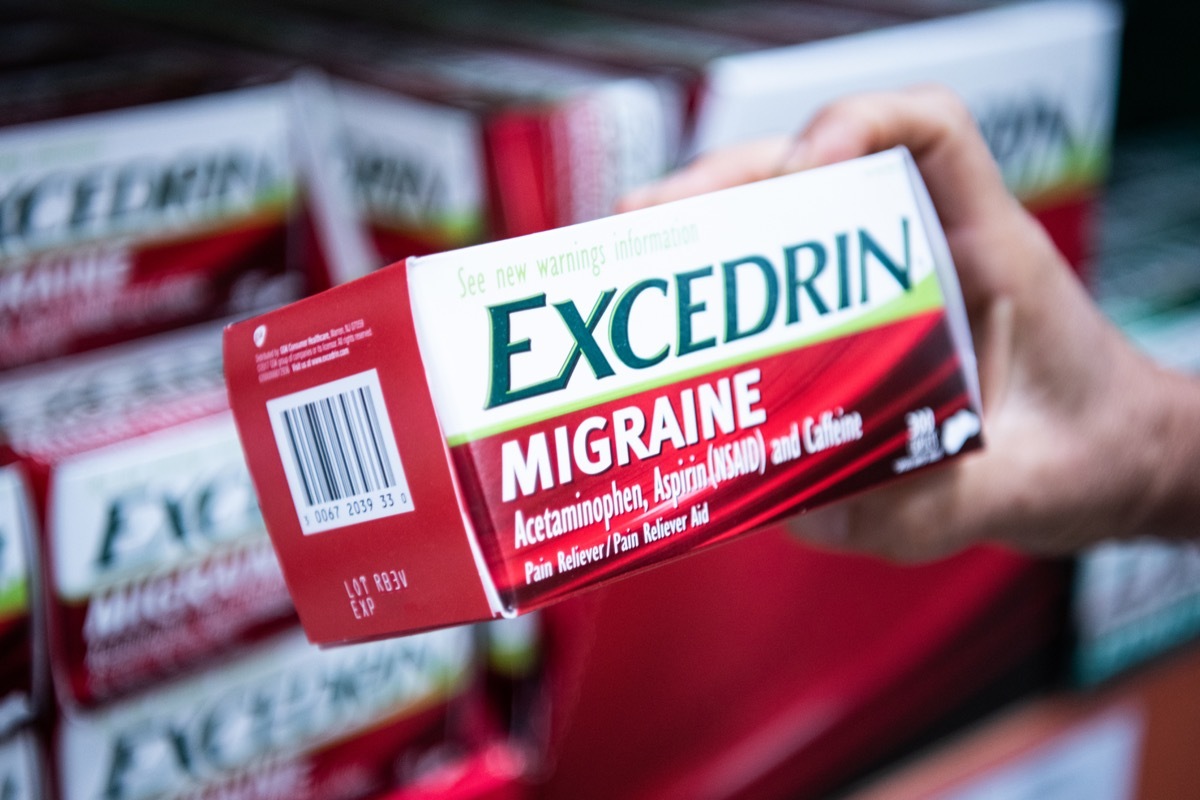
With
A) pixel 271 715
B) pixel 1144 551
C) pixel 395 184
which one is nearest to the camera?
pixel 271 715

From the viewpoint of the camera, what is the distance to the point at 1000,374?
64cm

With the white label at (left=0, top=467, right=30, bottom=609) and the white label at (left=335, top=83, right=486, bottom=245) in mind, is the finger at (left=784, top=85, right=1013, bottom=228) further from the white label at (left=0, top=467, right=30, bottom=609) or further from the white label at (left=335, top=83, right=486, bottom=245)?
the white label at (left=0, top=467, right=30, bottom=609)

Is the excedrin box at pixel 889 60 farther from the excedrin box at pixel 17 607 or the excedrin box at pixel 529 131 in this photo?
the excedrin box at pixel 17 607

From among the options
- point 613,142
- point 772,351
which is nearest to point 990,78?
point 613,142

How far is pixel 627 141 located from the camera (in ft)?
2.67

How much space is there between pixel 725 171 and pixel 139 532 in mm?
391

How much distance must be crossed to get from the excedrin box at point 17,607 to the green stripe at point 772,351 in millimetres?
323

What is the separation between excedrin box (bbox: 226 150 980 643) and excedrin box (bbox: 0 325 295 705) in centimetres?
21

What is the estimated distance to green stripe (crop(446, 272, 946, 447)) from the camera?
0.42 meters

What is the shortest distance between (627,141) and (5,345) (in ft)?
1.38

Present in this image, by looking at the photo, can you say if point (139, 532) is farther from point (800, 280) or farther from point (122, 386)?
point (800, 280)

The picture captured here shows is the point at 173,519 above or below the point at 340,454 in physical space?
below

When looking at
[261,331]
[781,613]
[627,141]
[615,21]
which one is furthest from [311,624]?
[615,21]

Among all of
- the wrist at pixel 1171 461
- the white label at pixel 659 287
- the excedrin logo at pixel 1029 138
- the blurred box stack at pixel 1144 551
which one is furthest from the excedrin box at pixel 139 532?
the blurred box stack at pixel 1144 551
